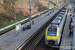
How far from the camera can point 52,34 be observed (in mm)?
13820

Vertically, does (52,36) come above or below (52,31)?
below

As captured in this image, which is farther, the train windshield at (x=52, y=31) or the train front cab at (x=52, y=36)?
the train windshield at (x=52, y=31)

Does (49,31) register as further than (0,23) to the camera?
No

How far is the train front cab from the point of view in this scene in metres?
13.5

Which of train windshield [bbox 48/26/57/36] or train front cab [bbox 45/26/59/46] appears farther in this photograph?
train windshield [bbox 48/26/57/36]

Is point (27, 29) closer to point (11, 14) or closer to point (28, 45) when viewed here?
point (28, 45)

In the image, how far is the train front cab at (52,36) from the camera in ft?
44.3

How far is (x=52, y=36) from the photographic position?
44.7 ft

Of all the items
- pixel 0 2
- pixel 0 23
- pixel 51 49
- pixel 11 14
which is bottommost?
pixel 51 49

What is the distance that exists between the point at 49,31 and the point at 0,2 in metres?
21.2

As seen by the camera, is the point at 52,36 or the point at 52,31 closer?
the point at 52,36

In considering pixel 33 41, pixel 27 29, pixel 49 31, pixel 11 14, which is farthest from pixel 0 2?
pixel 49 31

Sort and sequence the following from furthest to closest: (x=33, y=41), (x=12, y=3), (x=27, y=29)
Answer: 1. (x=12, y=3)
2. (x=27, y=29)
3. (x=33, y=41)

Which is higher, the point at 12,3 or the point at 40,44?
the point at 12,3
